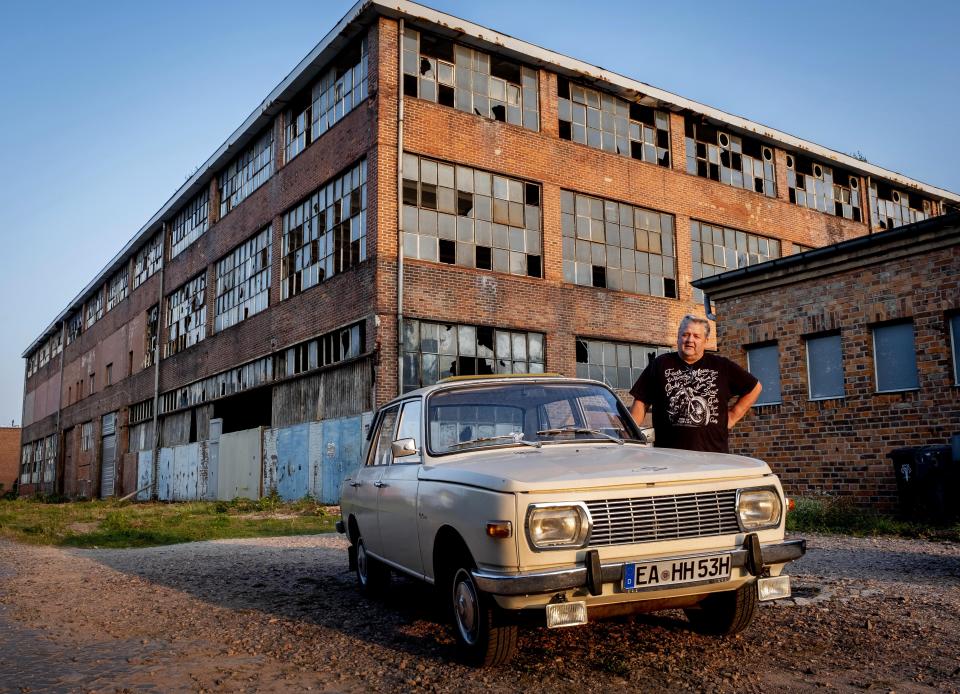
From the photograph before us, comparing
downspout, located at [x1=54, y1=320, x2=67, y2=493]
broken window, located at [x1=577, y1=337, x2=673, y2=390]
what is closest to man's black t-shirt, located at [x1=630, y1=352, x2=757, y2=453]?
broken window, located at [x1=577, y1=337, x2=673, y2=390]

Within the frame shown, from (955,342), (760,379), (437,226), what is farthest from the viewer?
(437,226)

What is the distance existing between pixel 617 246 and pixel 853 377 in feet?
36.9

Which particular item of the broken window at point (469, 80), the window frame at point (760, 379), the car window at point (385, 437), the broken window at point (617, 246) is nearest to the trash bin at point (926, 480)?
the window frame at point (760, 379)

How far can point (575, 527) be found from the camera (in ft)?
13.4

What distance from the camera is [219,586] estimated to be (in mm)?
7617

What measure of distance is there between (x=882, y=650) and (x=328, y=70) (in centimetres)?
2063

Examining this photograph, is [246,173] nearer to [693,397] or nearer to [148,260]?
[148,260]

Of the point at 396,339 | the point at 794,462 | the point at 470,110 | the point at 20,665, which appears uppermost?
the point at 470,110

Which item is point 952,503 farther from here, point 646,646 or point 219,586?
point 219,586

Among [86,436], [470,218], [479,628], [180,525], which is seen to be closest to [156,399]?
[86,436]

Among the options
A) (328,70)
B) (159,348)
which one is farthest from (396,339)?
(159,348)

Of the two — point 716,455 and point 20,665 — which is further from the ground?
point 716,455

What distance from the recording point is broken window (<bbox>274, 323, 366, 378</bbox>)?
63.4ft

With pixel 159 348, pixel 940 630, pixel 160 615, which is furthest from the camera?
pixel 159 348
